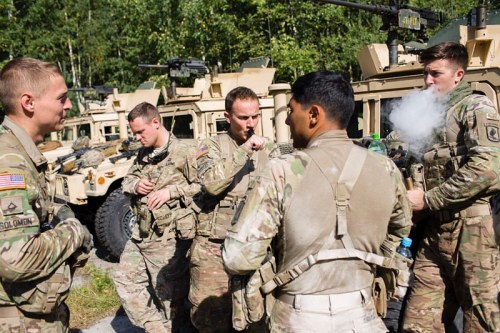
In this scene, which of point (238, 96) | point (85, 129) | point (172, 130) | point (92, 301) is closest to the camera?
point (238, 96)

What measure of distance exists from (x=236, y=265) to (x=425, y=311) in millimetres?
1490

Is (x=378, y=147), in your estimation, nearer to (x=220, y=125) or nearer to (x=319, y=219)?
(x=319, y=219)

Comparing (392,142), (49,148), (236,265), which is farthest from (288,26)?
(236,265)

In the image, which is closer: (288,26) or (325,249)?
(325,249)

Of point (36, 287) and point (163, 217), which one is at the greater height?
point (36, 287)

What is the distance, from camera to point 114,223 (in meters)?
5.67

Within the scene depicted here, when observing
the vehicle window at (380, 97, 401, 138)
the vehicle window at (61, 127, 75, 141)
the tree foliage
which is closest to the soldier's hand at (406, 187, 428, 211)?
the vehicle window at (380, 97, 401, 138)

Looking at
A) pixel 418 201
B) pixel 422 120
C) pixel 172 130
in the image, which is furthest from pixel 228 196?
pixel 172 130

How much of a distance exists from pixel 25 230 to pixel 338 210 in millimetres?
1034

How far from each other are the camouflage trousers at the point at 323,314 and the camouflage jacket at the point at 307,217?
0.03 meters

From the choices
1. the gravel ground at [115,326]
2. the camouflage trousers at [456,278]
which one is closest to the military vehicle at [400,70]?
the camouflage trousers at [456,278]

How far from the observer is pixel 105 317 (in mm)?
4152

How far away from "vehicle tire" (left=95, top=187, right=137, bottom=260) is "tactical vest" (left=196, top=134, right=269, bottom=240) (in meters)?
2.89

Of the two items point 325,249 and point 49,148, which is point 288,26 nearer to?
point 49,148
